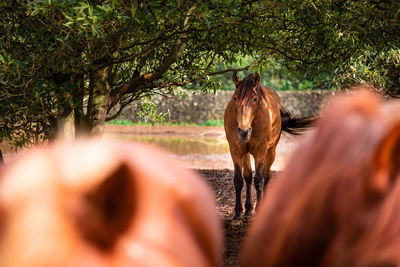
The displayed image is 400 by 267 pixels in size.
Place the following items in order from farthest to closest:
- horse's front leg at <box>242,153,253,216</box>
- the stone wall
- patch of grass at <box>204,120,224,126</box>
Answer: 1. patch of grass at <box>204,120,224,126</box>
2. the stone wall
3. horse's front leg at <box>242,153,253,216</box>

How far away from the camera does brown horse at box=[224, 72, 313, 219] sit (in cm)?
562

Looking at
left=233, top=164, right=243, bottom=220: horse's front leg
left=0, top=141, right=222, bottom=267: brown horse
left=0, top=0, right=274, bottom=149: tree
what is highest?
left=0, top=0, right=274, bottom=149: tree

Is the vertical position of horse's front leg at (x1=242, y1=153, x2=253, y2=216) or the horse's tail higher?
the horse's tail

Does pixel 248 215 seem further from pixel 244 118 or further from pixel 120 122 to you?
pixel 120 122

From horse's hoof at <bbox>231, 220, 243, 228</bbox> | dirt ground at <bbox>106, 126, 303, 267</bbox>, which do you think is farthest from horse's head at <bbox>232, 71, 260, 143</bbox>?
horse's hoof at <bbox>231, 220, 243, 228</bbox>

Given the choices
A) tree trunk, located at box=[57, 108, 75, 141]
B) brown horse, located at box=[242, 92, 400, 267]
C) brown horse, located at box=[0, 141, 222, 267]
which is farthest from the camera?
tree trunk, located at box=[57, 108, 75, 141]

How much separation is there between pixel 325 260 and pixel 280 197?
148mm

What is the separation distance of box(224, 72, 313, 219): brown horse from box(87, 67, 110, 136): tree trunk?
1604 mm

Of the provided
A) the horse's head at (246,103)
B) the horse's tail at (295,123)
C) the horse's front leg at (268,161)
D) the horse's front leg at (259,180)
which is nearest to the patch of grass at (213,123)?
the horse's front leg at (268,161)

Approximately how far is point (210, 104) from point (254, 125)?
16466mm

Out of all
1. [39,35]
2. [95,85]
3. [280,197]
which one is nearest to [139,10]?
[39,35]

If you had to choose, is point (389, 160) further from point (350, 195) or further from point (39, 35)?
point (39, 35)

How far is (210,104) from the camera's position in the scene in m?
22.5

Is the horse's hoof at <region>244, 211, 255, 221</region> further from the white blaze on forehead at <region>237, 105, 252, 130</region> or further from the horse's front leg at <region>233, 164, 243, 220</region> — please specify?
the white blaze on forehead at <region>237, 105, 252, 130</region>
